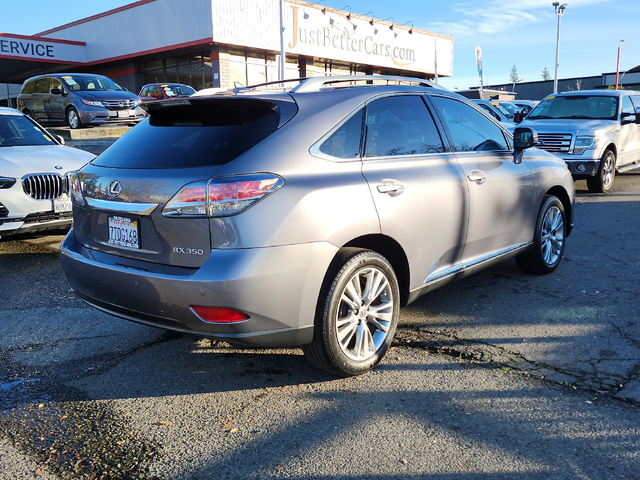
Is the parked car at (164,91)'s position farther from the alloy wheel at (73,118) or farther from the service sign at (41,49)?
the service sign at (41,49)

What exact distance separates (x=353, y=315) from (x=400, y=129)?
1.32 meters

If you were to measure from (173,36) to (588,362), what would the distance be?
3009 cm

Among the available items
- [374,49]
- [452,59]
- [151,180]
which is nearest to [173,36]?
[374,49]

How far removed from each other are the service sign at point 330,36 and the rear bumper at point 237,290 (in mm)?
27455

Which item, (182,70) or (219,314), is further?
(182,70)

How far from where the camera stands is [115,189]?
131 inches

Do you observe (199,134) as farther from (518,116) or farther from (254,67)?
(254,67)

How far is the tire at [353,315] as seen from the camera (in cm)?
326

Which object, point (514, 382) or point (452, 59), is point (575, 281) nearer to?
point (514, 382)

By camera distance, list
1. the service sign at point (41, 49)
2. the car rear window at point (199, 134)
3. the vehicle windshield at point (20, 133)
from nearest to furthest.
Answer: the car rear window at point (199, 134), the vehicle windshield at point (20, 133), the service sign at point (41, 49)

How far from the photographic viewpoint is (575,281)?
213 inches

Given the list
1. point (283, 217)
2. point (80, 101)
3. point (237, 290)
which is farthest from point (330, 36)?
point (237, 290)

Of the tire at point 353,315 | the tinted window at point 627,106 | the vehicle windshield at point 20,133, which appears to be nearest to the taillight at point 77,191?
the tire at point 353,315

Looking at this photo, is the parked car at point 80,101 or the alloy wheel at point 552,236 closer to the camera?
the alloy wheel at point 552,236
